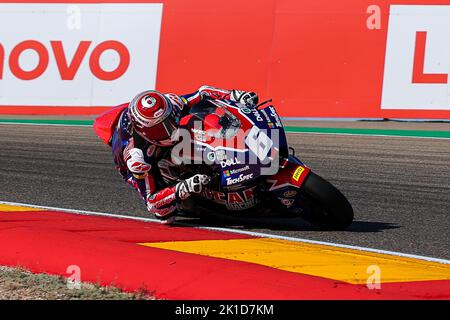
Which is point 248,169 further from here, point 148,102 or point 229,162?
point 148,102

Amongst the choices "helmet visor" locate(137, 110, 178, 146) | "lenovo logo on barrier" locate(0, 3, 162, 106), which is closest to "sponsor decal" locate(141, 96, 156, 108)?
"helmet visor" locate(137, 110, 178, 146)

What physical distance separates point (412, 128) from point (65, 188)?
223 inches

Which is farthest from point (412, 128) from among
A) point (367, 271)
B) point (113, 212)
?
point (367, 271)

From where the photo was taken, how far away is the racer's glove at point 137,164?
7.24m

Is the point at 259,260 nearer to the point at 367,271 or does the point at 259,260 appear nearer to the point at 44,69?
the point at 367,271

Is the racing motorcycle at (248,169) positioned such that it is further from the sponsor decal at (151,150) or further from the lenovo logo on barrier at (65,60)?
the lenovo logo on barrier at (65,60)

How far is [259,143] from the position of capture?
6.90 m

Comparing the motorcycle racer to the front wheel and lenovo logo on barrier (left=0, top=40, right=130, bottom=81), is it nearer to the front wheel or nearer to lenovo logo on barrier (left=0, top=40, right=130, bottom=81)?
the front wheel

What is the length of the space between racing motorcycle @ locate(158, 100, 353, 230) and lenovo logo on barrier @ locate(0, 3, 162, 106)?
23.6ft

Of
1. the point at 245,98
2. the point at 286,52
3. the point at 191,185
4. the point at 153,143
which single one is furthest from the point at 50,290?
the point at 286,52

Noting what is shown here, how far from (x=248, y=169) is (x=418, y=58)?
6.96 m

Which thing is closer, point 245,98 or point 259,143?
point 259,143

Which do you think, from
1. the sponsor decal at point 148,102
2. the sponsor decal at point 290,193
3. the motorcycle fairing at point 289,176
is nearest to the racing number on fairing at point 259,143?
the motorcycle fairing at point 289,176

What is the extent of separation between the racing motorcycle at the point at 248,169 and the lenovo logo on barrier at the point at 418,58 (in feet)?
20.7
